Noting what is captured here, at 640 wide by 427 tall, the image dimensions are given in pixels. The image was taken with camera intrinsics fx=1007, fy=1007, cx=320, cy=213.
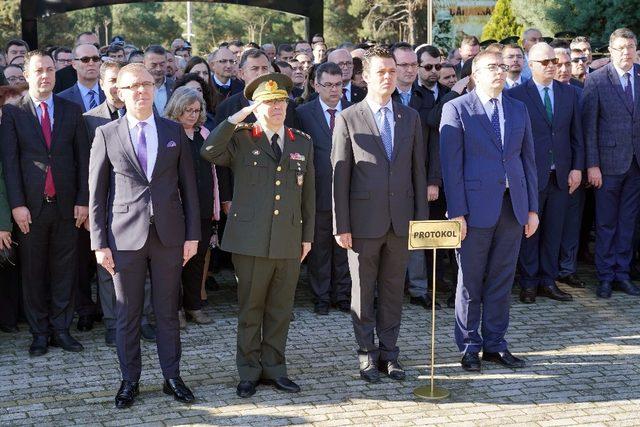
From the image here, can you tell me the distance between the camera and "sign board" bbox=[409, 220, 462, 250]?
22.0ft

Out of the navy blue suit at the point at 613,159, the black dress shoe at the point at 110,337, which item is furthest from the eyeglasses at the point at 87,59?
the navy blue suit at the point at 613,159

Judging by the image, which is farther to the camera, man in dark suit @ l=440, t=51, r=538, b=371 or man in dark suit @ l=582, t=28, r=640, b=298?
man in dark suit @ l=582, t=28, r=640, b=298

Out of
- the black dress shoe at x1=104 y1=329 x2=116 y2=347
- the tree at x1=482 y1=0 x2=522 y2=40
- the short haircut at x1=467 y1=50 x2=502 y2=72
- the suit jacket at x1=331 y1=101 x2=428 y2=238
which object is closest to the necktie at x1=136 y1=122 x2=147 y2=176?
the suit jacket at x1=331 y1=101 x2=428 y2=238

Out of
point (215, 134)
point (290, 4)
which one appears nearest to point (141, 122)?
point (215, 134)

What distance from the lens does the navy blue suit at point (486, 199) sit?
7.12m

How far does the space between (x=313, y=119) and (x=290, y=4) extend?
1388 cm

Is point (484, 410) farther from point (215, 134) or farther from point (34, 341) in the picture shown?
point (34, 341)

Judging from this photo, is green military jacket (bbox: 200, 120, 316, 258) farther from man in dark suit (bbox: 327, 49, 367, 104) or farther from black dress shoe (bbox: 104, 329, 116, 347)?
man in dark suit (bbox: 327, 49, 367, 104)

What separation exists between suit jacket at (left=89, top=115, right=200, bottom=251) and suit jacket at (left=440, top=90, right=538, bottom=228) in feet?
6.45

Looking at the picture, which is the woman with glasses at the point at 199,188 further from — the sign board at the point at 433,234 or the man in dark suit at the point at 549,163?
the man in dark suit at the point at 549,163

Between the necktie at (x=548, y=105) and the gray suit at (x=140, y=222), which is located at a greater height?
the necktie at (x=548, y=105)

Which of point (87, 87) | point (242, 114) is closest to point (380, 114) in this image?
point (242, 114)

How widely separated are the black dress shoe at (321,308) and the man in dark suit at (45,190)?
6.94 ft

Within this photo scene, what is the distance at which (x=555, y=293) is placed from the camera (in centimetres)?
914
